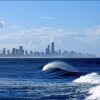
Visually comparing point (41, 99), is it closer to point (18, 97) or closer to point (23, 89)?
point (18, 97)

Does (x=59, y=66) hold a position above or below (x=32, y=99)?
below

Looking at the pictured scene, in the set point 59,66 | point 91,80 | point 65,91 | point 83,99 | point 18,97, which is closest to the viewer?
point 83,99

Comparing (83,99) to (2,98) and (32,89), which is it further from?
(32,89)

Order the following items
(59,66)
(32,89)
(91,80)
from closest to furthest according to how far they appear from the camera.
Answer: (32,89), (91,80), (59,66)

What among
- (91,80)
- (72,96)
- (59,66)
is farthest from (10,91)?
(59,66)

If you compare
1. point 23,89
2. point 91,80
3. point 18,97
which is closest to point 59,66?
point 91,80

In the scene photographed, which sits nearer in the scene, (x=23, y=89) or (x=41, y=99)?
(x=41, y=99)

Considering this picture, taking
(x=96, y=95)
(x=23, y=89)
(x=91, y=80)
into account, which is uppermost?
(x=96, y=95)

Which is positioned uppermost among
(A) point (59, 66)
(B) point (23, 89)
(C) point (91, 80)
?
(B) point (23, 89)

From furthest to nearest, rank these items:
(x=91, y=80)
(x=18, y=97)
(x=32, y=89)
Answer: (x=91, y=80) < (x=32, y=89) < (x=18, y=97)
